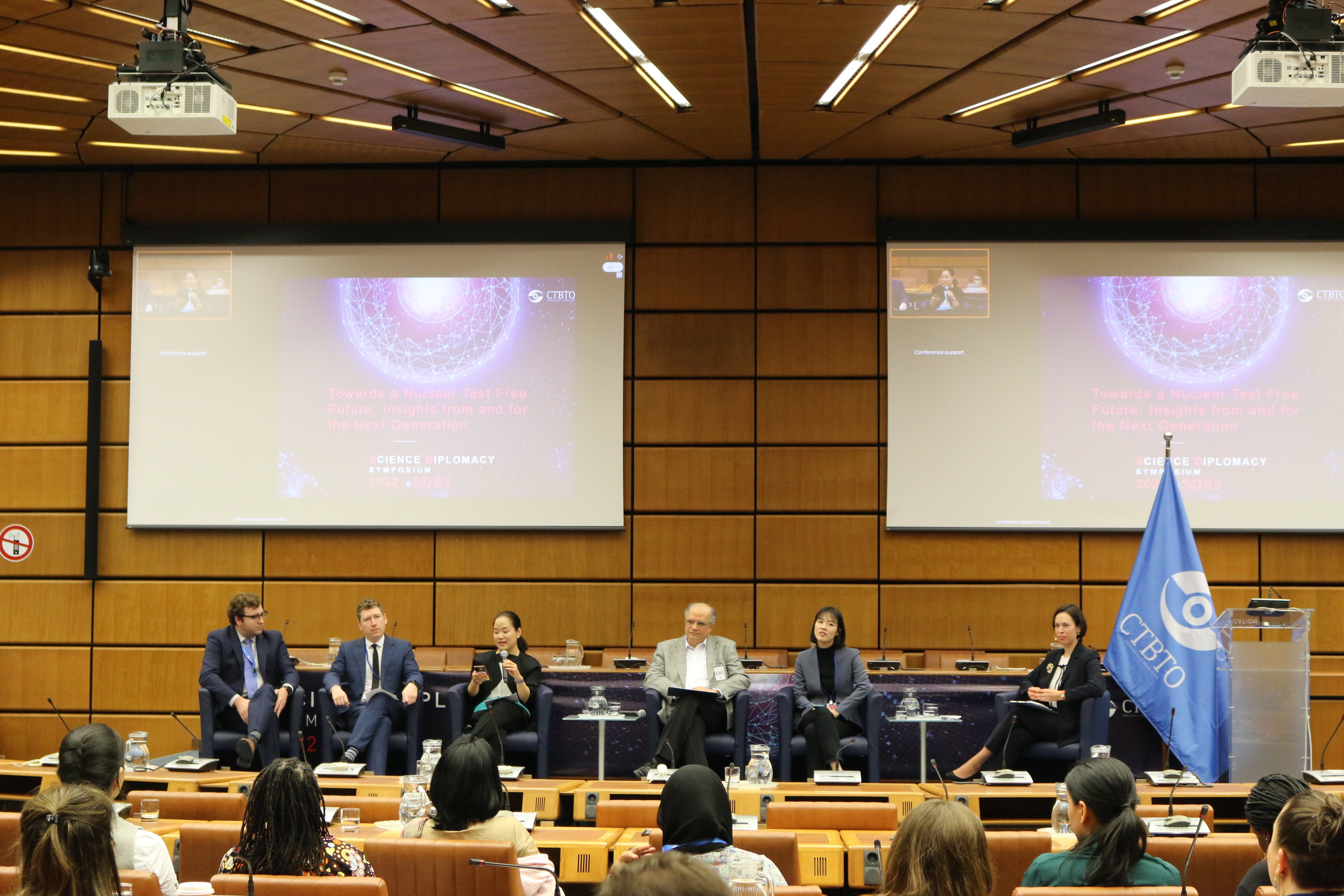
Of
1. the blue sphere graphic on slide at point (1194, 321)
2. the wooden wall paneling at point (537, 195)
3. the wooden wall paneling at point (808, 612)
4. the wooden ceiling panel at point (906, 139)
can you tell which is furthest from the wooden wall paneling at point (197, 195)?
the blue sphere graphic on slide at point (1194, 321)

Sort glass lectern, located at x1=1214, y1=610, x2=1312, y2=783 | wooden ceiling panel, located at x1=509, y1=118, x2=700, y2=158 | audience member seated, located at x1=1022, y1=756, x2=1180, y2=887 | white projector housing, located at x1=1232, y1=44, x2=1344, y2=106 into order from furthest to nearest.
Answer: wooden ceiling panel, located at x1=509, y1=118, x2=700, y2=158
glass lectern, located at x1=1214, y1=610, x2=1312, y2=783
white projector housing, located at x1=1232, y1=44, x2=1344, y2=106
audience member seated, located at x1=1022, y1=756, x2=1180, y2=887

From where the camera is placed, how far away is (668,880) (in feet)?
4.56

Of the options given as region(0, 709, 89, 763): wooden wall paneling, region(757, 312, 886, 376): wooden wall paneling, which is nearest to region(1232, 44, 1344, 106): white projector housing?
region(757, 312, 886, 376): wooden wall paneling

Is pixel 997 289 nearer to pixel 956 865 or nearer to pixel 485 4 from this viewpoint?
pixel 485 4

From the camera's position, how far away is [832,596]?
328 inches

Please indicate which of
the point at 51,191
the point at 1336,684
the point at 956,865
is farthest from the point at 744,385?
the point at 956,865

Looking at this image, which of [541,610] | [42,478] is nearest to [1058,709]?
[541,610]

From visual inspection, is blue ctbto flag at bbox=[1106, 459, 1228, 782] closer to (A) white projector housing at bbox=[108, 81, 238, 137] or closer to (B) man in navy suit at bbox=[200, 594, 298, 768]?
(B) man in navy suit at bbox=[200, 594, 298, 768]

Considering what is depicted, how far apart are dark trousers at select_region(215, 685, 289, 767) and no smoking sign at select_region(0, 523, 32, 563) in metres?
2.97

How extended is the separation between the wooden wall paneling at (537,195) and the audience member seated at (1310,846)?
6754 mm

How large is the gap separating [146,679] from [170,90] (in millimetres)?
4927

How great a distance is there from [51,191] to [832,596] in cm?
661

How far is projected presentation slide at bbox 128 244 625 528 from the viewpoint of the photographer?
835cm

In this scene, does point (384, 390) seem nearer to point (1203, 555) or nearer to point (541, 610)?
point (541, 610)
